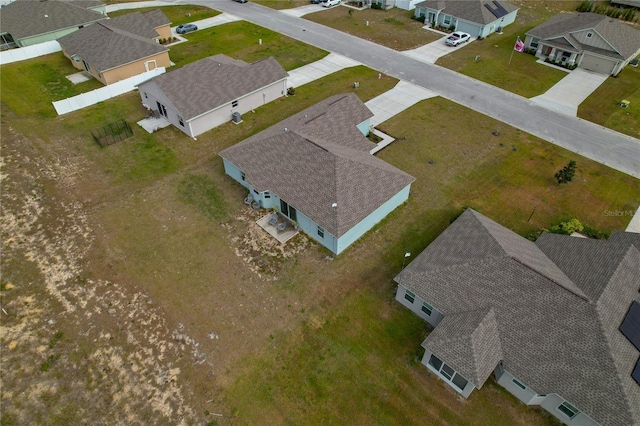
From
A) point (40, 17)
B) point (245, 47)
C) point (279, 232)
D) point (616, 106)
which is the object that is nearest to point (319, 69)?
point (245, 47)

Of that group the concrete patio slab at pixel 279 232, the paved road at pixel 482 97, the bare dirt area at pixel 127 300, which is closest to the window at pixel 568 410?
the bare dirt area at pixel 127 300

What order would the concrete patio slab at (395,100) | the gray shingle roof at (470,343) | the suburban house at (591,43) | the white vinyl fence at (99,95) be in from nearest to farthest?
the gray shingle roof at (470,343)
the white vinyl fence at (99,95)
the concrete patio slab at (395,100)
the suburban house at (591,43)

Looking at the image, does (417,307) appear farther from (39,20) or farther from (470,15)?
(39,20)

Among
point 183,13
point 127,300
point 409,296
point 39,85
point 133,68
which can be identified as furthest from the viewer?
point 183,13

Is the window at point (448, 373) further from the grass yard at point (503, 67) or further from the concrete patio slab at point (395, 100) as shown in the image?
the grass yard at point (503, 67)

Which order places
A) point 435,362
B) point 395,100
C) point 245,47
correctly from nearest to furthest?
point 435,362
point 395,100
point 245,47
